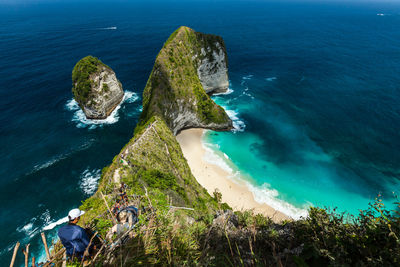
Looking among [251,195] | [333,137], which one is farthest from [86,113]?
[333,137]

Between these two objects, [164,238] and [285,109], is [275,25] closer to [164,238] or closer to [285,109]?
[285,109]

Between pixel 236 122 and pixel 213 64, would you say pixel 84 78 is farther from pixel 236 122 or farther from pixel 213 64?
pixel 236 122

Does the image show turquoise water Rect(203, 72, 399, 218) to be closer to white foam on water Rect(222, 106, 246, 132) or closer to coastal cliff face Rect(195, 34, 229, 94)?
white foam on water Rect(222, 106, 246, 132)

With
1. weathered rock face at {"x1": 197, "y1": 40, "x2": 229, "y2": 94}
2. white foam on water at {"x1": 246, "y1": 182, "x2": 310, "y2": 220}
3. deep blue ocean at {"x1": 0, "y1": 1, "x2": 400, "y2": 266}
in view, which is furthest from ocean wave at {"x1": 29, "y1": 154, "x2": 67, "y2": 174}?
weathered rock face at {"x1": 197, "y1": 40, "x2": 229, "y2": 94}

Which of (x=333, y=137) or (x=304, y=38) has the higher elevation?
(x=304, y=38)

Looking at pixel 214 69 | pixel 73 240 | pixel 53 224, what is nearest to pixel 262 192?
pixel 73 240
